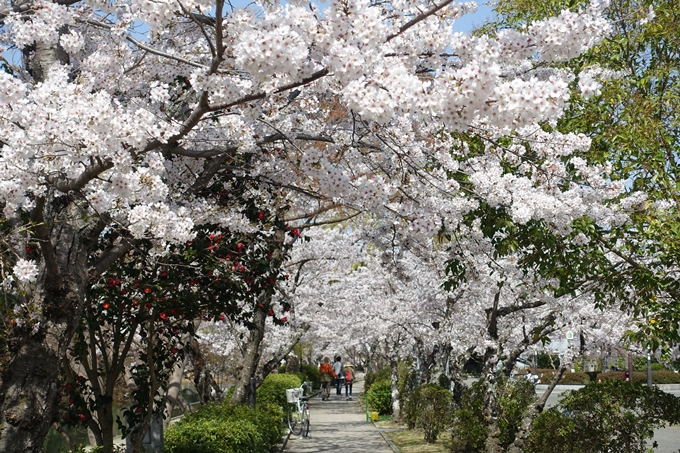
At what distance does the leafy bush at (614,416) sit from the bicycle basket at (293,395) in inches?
344

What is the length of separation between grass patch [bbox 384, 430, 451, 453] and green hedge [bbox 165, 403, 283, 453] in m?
3.88

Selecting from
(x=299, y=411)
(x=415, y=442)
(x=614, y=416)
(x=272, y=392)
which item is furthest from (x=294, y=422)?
(x=614, y=416)

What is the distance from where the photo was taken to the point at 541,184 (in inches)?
271

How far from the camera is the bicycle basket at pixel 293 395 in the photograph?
1675 centimetres

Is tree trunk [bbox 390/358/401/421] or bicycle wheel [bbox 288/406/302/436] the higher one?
tree trunk [bbox 390/358/401/421]

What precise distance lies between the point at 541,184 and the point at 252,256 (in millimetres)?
3065

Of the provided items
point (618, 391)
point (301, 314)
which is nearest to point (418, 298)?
point (301, 314)

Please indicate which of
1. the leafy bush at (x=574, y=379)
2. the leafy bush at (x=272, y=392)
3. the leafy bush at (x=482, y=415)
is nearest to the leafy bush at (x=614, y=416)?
the leafy bush at (x=482, y=415)

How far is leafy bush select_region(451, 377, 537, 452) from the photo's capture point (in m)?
11.7

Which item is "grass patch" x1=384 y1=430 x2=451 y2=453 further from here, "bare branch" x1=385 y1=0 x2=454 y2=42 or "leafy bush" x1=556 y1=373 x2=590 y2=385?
"leafy bush" x1=556 y1=373 x2=590 y2=385

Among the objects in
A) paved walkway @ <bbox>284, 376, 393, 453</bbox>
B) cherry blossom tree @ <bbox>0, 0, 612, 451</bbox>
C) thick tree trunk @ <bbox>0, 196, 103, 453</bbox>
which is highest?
cherry blossom tree @ <bbox>0, 0, 612, 451</bbox>

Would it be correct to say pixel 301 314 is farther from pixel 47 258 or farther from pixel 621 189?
pixel 47 258

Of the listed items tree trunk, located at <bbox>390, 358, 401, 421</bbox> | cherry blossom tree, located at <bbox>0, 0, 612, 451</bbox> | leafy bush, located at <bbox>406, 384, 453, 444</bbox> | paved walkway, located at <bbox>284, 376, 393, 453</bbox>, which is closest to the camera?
cherry blossom tree, located at <bbox>0, 0, 612, 451</bbox>

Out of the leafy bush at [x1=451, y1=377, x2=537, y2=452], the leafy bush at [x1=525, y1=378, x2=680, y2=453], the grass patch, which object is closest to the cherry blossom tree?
the leafy bush at [x1=525, y1=378, x2=680, y2=453]
